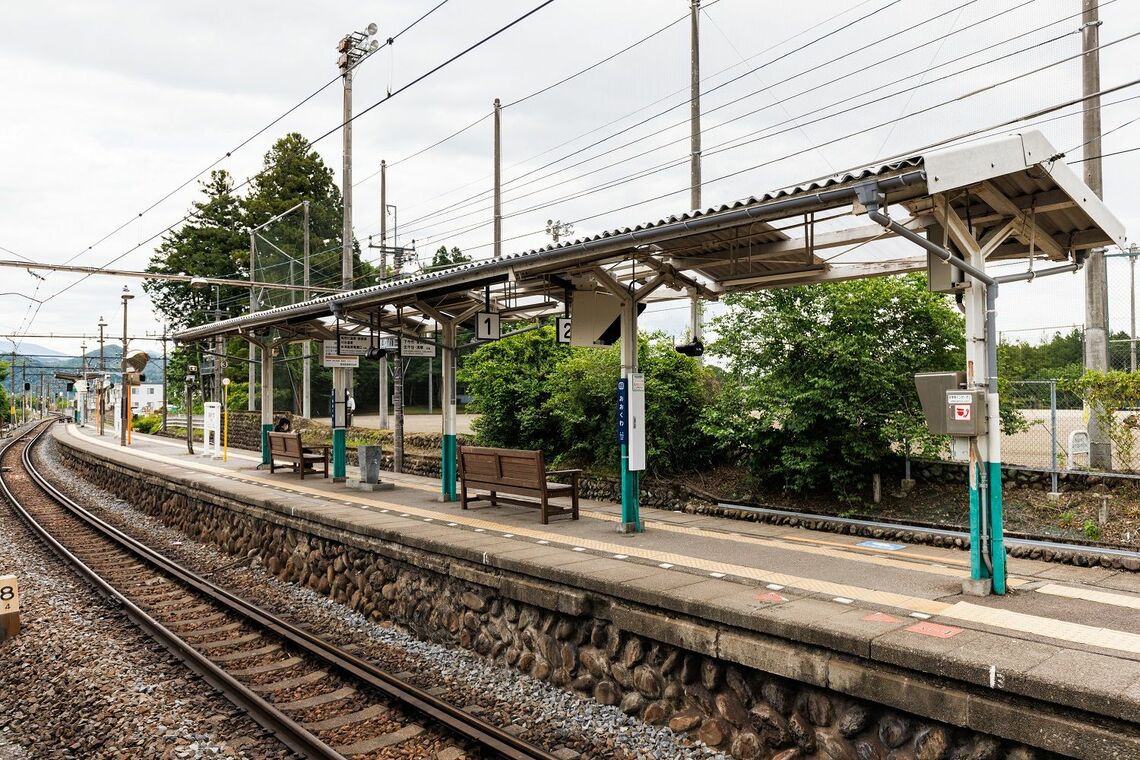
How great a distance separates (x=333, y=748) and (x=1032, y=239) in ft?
23.0

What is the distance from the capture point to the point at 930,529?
9.29 metres

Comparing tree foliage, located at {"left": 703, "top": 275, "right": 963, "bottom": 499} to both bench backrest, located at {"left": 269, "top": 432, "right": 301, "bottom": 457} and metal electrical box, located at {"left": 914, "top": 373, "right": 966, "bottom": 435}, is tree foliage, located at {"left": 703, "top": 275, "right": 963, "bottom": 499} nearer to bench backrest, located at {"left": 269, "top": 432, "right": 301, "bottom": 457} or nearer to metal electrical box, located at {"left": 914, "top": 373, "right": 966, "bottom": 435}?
metal electrical box, located at {"left": 914, "top": 373, "right": 966, "bottom": 435}

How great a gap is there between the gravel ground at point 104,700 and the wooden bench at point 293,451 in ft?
22.4

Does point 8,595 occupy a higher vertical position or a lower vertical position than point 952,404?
lower

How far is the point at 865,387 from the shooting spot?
1038 centimetres

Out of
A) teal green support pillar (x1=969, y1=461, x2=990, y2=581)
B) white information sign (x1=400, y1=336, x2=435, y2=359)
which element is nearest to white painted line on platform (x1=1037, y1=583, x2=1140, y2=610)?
teal green support pillar (x1=969, y1=461, x2=990, y2=581)

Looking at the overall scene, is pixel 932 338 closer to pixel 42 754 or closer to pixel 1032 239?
pixel 1032 239

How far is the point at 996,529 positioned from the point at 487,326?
7211 mm

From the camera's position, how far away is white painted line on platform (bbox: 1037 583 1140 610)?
6293mm

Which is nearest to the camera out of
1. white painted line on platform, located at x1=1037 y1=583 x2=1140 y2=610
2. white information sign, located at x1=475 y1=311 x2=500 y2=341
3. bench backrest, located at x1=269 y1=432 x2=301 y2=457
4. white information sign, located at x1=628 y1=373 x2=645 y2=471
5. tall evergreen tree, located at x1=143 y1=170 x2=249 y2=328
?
white painted line on platform, located at x1=1037 y1=583 x2=1140 y2=610

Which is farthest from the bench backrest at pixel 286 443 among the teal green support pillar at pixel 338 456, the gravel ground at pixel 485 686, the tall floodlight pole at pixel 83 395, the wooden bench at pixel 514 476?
the tall floodlight pole at pixel 83 395

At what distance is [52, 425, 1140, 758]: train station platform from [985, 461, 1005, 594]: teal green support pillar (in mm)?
184

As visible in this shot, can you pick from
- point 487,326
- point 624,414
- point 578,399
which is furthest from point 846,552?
point 578,399

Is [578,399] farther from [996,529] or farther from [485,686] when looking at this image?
[996,529]
